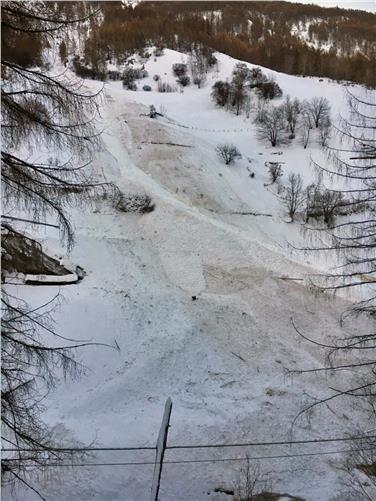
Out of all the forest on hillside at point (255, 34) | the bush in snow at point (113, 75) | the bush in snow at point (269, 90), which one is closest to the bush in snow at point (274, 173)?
the forest on hillside at point (255, 34)

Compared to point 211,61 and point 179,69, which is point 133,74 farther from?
point 211,61

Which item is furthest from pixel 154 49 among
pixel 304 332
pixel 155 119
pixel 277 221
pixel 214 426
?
pixel 214 426

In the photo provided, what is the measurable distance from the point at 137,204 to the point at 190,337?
10.4 metres

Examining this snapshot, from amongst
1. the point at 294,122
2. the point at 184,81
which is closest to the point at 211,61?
the point at 184,81

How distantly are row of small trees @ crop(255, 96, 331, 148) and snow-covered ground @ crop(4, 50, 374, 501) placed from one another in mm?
13776

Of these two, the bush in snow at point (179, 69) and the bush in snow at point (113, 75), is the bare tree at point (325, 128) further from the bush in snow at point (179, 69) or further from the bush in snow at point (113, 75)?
the bush in snow at point (113, 75)

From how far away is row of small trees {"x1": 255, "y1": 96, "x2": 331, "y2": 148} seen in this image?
3986 cm

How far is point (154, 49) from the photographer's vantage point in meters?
67.5

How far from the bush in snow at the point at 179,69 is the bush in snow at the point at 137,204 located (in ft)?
135

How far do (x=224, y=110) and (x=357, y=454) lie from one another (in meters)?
44.7

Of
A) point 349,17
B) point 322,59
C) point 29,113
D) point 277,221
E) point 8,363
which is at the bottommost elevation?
point 277,221

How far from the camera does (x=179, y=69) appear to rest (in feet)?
196

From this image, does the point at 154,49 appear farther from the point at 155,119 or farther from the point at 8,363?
the point at 8,363

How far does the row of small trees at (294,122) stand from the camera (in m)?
39.9
